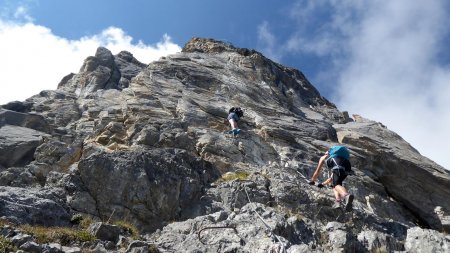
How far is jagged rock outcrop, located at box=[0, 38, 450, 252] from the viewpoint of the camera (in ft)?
44.7

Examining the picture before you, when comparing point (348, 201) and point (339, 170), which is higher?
point (339, 170)

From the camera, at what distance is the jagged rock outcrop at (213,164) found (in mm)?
13625

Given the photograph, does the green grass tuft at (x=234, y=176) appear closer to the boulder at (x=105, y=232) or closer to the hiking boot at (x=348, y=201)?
the hiking boot at (x=348, y=201)

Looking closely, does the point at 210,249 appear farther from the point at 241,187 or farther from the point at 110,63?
the point at 110,63

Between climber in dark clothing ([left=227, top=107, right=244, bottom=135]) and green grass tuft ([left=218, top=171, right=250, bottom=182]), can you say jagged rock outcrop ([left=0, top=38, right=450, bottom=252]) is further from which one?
climber in dark clothing ([left=227, top=107, right=244, bottom=135])

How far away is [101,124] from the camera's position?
2570 cm

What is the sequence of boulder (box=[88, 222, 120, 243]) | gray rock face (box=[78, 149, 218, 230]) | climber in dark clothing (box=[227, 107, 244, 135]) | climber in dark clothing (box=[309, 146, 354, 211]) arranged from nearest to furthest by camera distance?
boulder (box=[88, 222, 120, 243]), climber in dark clothing (box=[309, 146, 354, 211]), gray rock face (box=[78, 149, 218, 230]), climber in dark clothing (box=[227, 107, 244, 135])

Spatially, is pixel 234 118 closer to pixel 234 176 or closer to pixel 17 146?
pixel 234 176

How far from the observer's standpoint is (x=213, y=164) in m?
21.7

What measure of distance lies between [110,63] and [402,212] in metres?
28.5

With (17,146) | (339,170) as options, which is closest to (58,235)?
(339,170)

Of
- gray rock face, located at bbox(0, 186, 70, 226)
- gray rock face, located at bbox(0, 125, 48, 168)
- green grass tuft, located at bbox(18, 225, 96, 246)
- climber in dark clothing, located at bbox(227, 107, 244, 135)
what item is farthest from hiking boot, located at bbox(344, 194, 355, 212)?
gray rock face, located at bbox(0, 125, 48, 168)

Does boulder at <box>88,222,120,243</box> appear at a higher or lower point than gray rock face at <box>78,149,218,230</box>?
lower

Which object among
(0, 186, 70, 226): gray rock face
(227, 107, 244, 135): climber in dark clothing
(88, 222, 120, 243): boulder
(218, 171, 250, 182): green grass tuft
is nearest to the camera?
(88, 222, 120, 243): boulder
